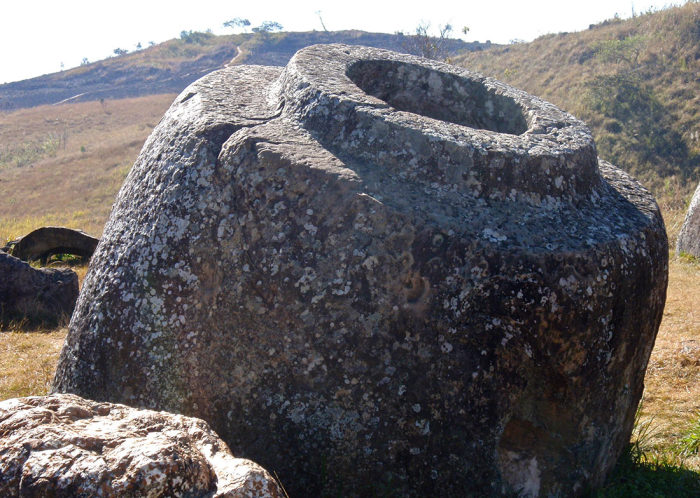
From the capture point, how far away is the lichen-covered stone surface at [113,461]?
5.96 ft

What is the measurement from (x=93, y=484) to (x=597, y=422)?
2312 millimetres

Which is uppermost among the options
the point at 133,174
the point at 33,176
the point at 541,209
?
the point at 133,174

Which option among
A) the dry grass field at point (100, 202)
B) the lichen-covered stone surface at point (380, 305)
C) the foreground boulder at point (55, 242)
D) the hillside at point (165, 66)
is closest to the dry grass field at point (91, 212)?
the dry grass field at point (100, 202)

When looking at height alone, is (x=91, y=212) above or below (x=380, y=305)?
below

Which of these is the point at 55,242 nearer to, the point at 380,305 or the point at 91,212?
the point at 380,305

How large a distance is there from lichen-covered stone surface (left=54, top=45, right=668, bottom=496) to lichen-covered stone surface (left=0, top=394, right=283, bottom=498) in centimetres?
81

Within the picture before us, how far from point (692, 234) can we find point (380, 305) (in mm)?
10103

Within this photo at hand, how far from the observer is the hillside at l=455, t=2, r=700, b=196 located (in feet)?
61.9

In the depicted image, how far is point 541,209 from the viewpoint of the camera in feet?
10.2

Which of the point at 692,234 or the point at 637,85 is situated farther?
the point at 637,85

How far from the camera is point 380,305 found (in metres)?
2.82

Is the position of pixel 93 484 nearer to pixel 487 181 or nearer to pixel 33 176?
pixel 487 181

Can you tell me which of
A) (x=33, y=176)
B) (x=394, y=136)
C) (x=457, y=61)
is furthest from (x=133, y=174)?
(x=457, y=61)

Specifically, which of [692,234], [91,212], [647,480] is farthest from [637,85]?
[647,480]
